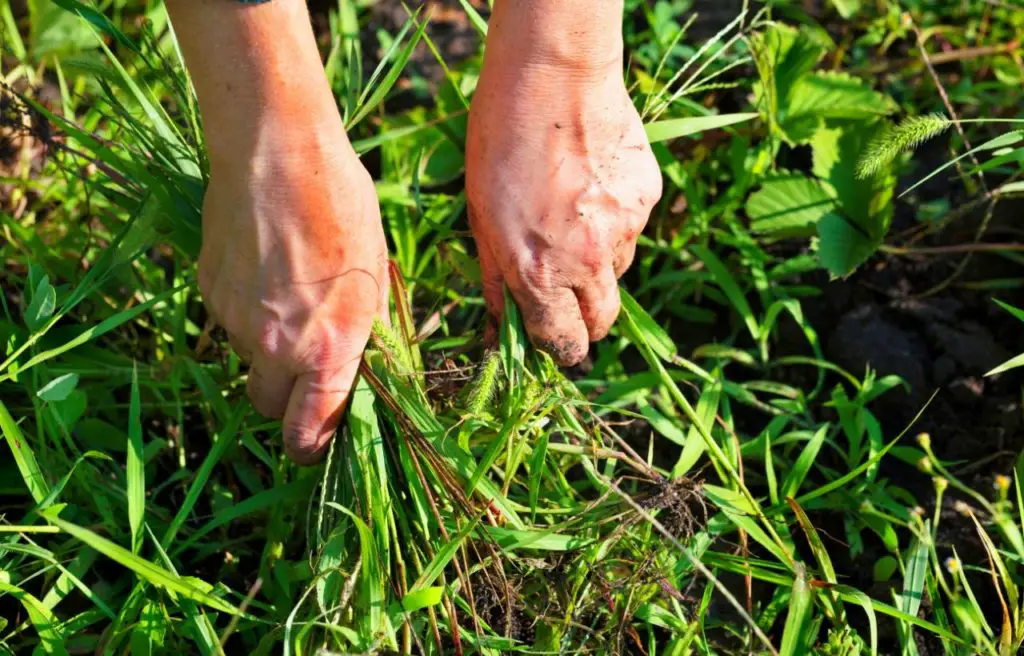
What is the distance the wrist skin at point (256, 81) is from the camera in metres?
1.11

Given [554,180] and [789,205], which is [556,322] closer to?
[554,180]

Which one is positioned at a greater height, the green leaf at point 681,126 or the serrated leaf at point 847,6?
the green leaf at point 681,126

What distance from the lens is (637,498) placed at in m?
1.42

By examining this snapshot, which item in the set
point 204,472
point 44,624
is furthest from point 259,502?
point 44,624

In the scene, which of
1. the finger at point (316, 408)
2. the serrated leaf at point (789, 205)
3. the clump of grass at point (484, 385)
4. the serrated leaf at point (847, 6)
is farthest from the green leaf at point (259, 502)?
the serrated leaf at point (847, 6)

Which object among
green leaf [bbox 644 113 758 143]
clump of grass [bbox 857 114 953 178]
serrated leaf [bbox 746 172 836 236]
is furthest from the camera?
serrated leaf [bbox 746 172 836 236]

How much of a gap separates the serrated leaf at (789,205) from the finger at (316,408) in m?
0.92

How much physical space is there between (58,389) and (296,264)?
0.43 m

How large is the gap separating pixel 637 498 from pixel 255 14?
83cm

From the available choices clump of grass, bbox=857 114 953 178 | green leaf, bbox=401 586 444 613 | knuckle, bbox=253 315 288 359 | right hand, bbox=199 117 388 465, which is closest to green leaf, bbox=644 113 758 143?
clump of grass, bbox=857 114 953 178

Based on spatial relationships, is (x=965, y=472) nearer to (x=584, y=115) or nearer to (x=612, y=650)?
(x=612, y=650)

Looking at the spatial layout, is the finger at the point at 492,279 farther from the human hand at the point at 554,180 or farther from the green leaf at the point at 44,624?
the green leaf at the point at 44,624

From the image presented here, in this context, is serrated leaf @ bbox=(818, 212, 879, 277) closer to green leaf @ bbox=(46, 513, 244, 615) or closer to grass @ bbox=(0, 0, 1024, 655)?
grass @ bbox=(0, 0, 1024, 655)

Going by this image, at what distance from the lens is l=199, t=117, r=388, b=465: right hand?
119 centimetres
